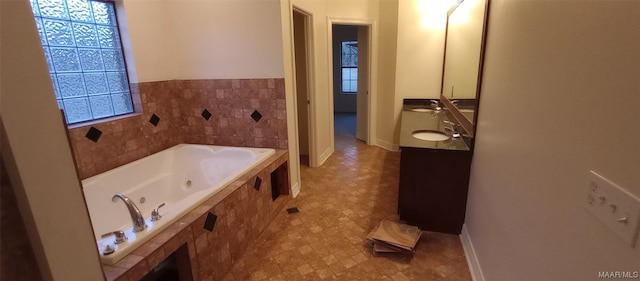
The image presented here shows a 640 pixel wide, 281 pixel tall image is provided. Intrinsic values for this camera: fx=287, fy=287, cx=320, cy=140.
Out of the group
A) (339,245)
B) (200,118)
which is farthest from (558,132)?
(200,118)

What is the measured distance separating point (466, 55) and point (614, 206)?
76.1 inches

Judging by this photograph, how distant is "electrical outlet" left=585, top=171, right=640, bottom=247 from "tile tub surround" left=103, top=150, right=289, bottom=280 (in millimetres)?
1691

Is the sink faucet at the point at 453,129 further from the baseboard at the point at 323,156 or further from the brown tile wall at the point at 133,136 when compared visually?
the brown tile wall at the point at 133,136

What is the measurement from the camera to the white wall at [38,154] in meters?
0.63

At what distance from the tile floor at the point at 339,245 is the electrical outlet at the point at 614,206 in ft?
4.10

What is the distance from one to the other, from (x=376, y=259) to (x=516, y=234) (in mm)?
962

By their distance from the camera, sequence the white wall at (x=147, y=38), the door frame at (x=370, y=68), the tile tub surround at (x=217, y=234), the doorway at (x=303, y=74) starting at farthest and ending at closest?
the door frame at (x=370, y=68), the doorway at (x=303, y=74), the white wall at (x=147, y=38), the tile tub surround at (x=217, y=234)

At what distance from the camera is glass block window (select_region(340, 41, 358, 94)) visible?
7.58m

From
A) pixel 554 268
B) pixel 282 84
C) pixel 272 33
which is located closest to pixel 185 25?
pixel 272 33

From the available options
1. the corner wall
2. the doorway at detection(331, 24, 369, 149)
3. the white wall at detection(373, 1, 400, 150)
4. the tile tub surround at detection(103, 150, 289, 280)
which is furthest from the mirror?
the doorway at detection(331, 24, 369, 149)

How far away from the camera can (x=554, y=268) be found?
0.94 meters

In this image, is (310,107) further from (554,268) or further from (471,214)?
(554,268)

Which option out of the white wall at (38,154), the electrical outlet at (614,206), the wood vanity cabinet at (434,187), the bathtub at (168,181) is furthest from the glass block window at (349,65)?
the white wall at (38,154)

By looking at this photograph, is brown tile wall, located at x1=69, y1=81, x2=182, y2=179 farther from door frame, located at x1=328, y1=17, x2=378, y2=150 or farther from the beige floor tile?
door frame, located at x1=328, y1=17, x2=378, y2=150
